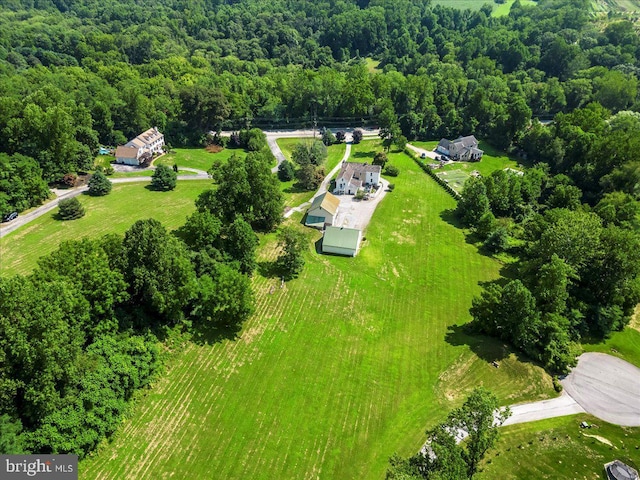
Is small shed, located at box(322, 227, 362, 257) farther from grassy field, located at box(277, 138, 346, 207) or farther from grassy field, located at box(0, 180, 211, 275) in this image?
grassy field, located at box(0, 180, 211, 275)

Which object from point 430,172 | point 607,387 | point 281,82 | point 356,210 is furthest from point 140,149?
point 607,387

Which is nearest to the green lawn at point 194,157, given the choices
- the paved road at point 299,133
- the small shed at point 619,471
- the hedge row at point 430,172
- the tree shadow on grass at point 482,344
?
the paved road at point 299,133

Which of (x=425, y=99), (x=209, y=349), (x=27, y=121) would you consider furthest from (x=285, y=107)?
(x=209, y=349)

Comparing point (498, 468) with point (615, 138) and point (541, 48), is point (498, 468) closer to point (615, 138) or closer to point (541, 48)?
point (615, 138)

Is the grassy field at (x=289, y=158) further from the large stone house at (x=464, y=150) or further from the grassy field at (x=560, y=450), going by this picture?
the grassy field at (x=560, y=450)

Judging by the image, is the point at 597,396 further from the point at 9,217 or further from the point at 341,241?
the point at 9,217

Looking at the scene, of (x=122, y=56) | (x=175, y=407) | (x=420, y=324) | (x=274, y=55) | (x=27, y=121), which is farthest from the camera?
(x=274, y=55)
